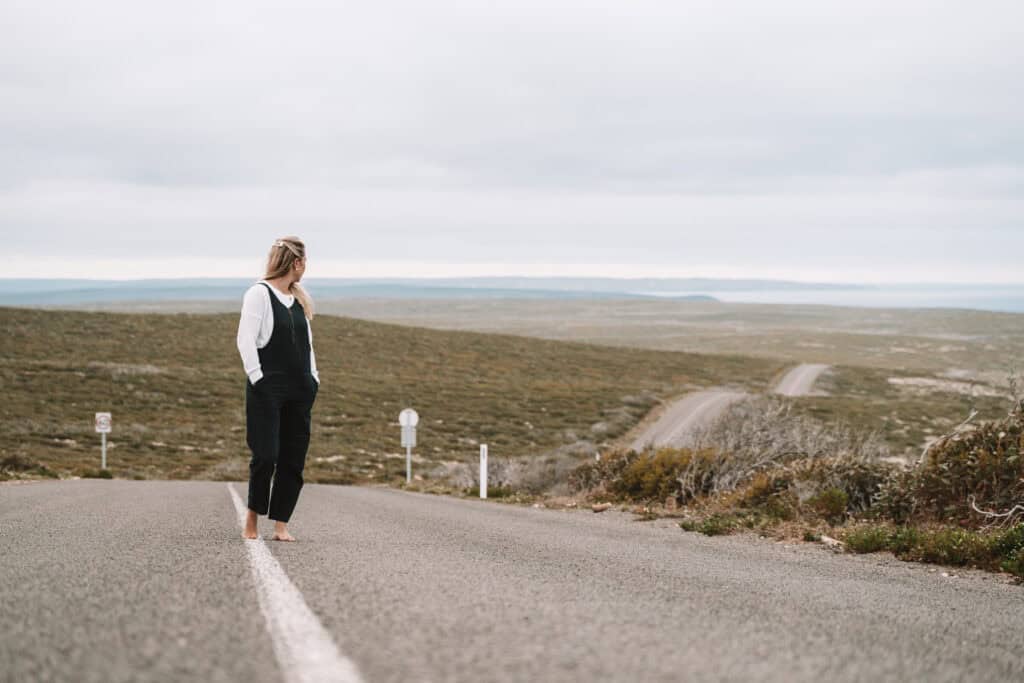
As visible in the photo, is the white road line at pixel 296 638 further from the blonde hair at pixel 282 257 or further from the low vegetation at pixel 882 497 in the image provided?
the low vegetation at pixel 882 497

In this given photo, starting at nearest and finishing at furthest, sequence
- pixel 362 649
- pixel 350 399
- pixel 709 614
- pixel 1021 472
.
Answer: pixel 362 649 → pixel 709 614 → pixel 1021 472 → pixel 350 399

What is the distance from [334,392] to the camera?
4950 cm

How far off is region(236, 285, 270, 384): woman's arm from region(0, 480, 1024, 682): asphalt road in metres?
1.21

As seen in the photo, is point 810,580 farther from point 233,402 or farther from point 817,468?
point 233,402

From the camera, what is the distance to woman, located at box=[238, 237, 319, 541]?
20.4ft

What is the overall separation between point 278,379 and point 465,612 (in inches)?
118

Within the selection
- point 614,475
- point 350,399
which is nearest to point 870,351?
point 350,399

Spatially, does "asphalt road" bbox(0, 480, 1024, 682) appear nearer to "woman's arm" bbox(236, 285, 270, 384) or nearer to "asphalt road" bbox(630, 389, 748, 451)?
"woman's arm" bbox(236, 285, 270, 384)

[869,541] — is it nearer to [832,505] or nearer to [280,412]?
[832,505]

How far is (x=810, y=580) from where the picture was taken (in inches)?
246

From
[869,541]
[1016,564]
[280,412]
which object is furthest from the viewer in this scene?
[869,541]

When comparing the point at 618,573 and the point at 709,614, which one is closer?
the point at 709,614

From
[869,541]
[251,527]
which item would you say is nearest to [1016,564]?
[869,541]

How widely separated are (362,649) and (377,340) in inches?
2886
